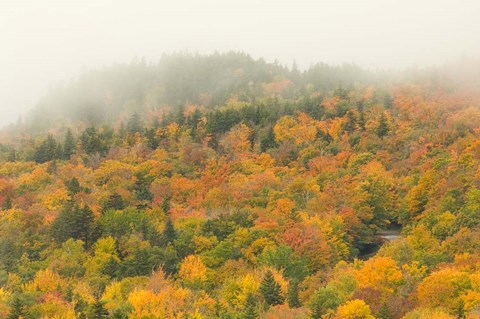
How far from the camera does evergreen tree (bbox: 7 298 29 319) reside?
4697 cm

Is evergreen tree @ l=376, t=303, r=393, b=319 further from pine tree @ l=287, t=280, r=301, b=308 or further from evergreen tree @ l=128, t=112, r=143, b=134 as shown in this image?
evergreen tree @ l=128, t=112, r=143, b=134

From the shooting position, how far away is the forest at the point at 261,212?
166 ft

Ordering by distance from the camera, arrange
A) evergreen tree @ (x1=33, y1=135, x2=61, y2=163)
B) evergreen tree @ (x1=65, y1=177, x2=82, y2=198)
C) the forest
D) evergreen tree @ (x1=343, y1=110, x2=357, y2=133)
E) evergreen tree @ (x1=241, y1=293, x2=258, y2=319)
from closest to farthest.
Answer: evergreen tree @ (x1=241, y1=293, x2=258, y2=319) → the forest → evergreen tree @ (x1=65, y1=177, x2=82, y2=198) → evergreen tree @ (x1=343, y1=110, x2=357, y2=133) → evergreen tree @ (x1=33, y1=135, x2=61, y2=163)

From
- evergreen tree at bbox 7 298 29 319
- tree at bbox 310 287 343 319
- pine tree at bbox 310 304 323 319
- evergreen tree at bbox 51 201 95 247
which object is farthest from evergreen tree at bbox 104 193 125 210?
pine tree at bbox 310 304 323 319

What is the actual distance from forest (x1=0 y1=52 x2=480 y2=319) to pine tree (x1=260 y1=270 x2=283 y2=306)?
14 centimetres

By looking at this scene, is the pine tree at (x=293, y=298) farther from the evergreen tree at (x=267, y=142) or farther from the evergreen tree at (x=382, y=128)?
the evergreen tree at (x=382, y=128)

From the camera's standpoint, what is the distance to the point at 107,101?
643 feet

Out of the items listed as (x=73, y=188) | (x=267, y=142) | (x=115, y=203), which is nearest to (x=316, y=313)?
(x=115, y=203)

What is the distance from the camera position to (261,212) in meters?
78.1

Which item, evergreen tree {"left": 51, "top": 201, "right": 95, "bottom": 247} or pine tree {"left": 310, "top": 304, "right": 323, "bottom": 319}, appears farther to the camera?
evergreen tree {"left": 51, "top": 201, "right": 95, "bottom": 247}

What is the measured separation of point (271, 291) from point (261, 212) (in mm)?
25886

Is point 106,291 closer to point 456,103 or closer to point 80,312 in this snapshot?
point 80,312

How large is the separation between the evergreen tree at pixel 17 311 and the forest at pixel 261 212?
0.32 ft

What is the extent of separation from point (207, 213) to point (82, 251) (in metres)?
20.5
